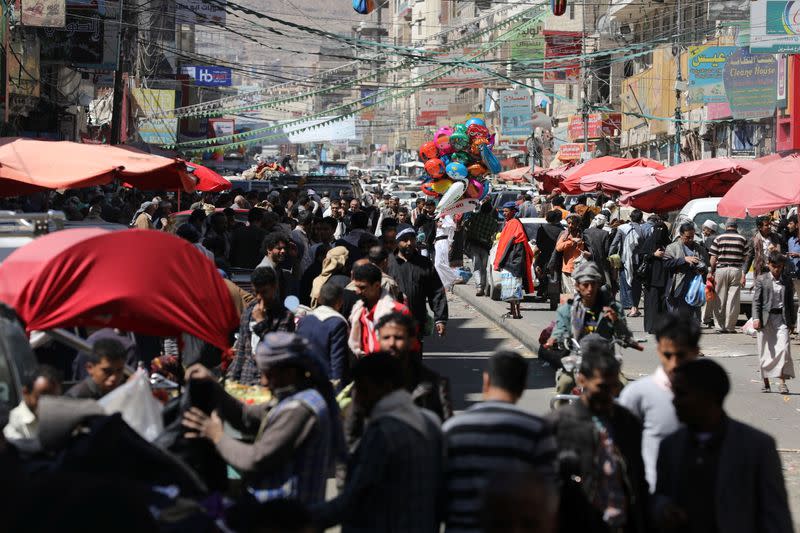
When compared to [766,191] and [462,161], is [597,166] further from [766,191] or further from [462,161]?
[766,191]

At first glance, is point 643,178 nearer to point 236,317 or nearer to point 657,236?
point 657,236

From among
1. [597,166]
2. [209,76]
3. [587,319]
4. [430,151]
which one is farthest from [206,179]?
[209,76]

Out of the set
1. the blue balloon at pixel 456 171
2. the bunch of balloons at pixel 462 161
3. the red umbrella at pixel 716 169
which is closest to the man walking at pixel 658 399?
the red umbrella at pixel 716 169

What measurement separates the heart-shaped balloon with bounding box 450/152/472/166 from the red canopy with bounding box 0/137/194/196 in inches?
434

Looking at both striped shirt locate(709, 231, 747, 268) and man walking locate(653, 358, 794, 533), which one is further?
striped shirt locate(709, 231, 747, 268)

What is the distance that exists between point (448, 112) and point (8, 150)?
293 ft

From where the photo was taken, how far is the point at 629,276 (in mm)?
21641

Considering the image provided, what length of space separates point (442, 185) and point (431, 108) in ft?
251

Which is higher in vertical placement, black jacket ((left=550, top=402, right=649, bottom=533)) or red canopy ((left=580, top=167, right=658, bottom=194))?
red canopy ((left=580, top=167, right=658, bottom=194))

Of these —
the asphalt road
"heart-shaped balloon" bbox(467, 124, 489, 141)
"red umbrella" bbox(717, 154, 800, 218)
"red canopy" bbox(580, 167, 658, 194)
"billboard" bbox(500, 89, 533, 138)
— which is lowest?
the asphalt road

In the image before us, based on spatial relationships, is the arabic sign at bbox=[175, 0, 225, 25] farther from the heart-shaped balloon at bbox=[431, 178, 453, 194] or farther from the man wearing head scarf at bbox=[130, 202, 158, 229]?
the man wearing head scarf at bbox=[130, 202, 158, 229]

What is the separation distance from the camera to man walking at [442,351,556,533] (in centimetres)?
504

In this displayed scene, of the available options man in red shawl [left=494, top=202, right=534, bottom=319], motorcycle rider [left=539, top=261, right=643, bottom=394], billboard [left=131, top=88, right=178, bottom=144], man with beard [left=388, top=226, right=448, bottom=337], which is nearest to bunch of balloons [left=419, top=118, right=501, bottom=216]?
man in red shawl [left=494, top=202, right=534, bottom=319]

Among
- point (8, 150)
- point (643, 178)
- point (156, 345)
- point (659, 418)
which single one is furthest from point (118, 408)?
point (643, 178)
